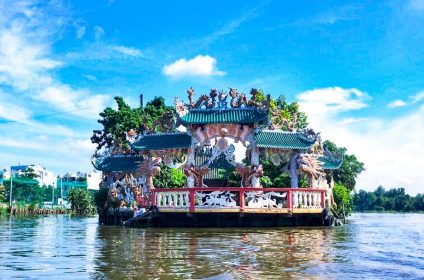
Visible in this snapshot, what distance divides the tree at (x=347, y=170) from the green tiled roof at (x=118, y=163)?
13.9 m

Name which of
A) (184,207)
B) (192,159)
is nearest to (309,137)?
(192,159)

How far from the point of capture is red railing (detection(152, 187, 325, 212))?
23.2 meters

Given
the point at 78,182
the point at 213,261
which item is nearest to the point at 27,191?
the point at 78,182

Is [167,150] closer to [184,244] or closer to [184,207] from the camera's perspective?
[184,207]

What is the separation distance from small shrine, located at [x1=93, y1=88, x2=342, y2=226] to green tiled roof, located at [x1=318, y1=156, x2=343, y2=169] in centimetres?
6

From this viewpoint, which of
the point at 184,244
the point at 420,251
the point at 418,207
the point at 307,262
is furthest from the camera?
the point at 418,207

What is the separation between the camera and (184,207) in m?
23.3

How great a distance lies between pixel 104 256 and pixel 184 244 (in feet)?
11.3

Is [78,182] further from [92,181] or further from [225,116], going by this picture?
[225,116]

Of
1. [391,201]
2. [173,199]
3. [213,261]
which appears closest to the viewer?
[213,261]

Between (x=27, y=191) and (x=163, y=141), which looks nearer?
(x=163, y=141)

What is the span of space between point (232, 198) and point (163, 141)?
7.00m

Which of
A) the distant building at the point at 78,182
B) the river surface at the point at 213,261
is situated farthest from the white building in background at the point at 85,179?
the river surface at the point at 213,261

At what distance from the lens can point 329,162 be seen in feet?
99.5
